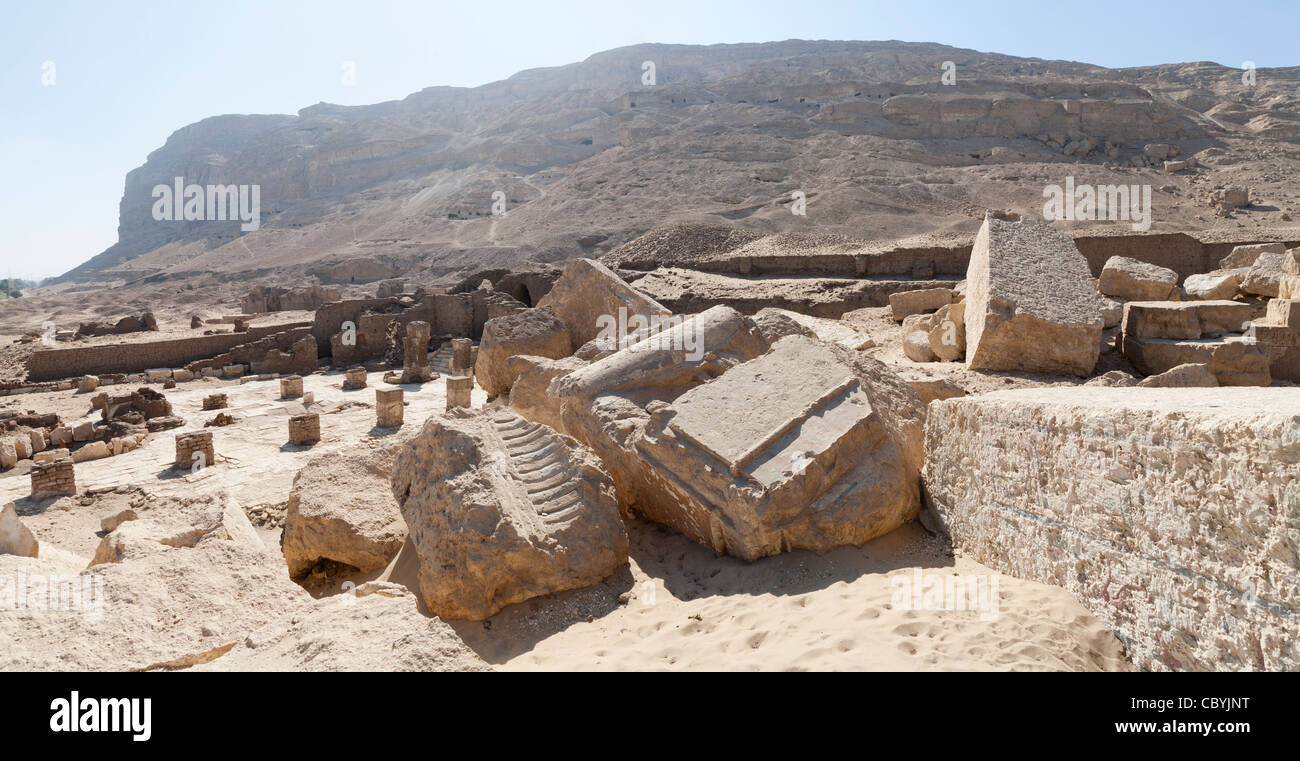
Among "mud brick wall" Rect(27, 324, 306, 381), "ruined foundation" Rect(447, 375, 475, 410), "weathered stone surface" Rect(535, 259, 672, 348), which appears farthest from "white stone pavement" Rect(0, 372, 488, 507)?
"mud brick wall" Rect(27, 324, 306, 381)

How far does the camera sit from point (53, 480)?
818 centimetres

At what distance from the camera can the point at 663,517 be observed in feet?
13.8

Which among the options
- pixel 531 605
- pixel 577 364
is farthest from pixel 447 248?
pixel 531 605

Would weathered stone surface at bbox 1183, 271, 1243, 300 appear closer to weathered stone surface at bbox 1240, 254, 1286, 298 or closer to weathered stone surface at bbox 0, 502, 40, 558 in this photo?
weathered stone surface at bbox 1240, 254, 1286, 298

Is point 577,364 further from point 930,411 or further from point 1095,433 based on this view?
point 1095,433

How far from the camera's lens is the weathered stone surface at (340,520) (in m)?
4.32

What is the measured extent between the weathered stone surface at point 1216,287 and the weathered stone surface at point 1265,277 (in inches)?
4.6

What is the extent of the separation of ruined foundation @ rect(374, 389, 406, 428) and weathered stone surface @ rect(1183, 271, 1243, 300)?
1048cm

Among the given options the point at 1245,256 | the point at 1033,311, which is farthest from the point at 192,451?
the point at 1245,256

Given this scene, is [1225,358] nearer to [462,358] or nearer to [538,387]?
[538,387]

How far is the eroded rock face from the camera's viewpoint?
3471 millimetres

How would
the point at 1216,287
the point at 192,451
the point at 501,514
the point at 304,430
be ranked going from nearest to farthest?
1. the point at 501,514
2. the point at 1216,287
3. the point at 192,451
4. the point at 304,430

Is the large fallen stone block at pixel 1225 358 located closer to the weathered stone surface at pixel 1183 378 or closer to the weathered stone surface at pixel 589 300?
the weathered stone surface at pixel 1183 378

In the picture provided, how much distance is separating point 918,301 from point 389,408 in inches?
317
